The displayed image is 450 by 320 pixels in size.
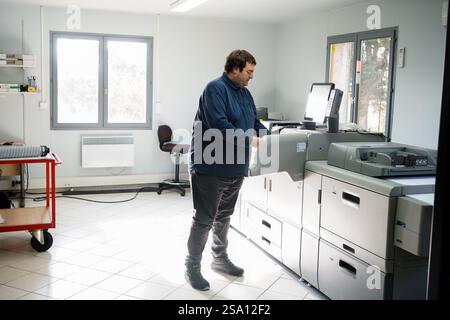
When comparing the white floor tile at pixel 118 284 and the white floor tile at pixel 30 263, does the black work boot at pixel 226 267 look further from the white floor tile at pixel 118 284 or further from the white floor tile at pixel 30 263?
the white floor tile at pixel 30 263

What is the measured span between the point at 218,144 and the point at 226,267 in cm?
109

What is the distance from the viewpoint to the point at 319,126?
4.01 metres

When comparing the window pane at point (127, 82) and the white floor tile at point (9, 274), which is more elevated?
the window pane at point (127, 82)

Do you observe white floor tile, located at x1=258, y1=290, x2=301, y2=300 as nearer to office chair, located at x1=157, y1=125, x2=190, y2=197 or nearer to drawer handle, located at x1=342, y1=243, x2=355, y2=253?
drawer handle, located at x1=342, y1=243, x2=355, y2=253

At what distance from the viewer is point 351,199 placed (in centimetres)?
298

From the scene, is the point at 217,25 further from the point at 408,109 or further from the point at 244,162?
the point at 244,162

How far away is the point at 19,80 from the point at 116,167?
1764 mm

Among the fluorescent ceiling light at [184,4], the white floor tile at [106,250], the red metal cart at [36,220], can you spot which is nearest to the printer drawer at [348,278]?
the white floor tile at [106,250]

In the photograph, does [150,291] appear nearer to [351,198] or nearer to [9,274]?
[9,274]

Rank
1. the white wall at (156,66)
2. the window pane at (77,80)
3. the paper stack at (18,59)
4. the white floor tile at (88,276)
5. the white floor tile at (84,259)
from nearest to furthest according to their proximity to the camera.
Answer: the white floor tile at (88,276) → the white floor tile at (84,259) → the paper stack at (18,59) → the white wall at (156,66) → the window pane at (77,80)

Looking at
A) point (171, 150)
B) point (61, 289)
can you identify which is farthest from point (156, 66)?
point (61, 289)

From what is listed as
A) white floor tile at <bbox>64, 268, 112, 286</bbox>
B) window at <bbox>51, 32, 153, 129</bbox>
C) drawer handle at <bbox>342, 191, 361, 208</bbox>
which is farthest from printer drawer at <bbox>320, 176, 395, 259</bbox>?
window at <bbox>51, 32, 153, 129</bbox>

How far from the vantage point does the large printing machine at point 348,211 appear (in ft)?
8.58
